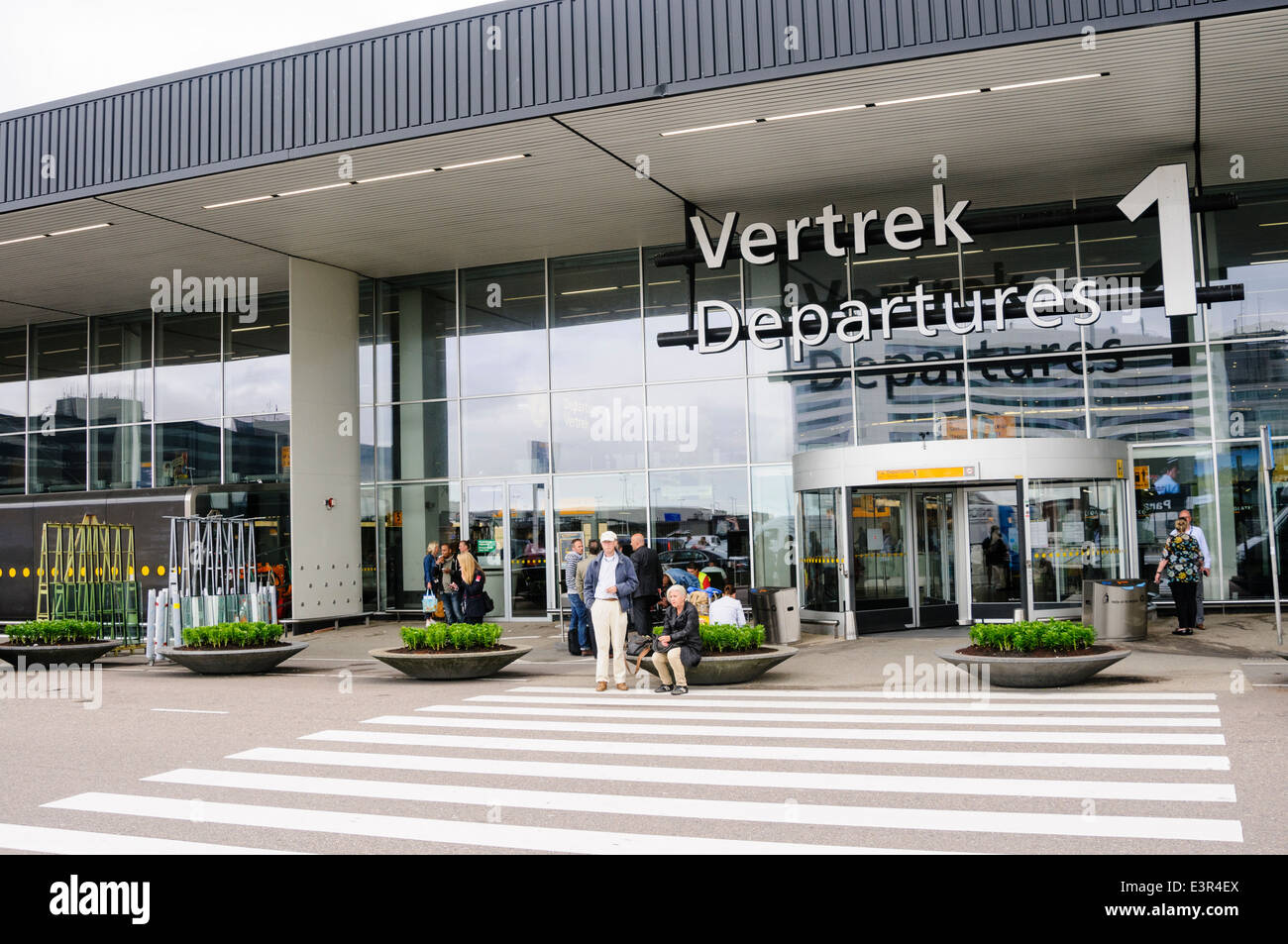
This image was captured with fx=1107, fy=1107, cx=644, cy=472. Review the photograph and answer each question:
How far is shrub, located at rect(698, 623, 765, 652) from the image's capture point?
13.6 meters

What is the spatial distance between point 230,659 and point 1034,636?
11134mm

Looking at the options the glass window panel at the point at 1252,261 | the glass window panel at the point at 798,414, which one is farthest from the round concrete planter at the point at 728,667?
the glass window panel at the point at 1252,261

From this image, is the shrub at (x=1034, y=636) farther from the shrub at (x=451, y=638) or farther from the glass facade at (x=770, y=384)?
the shrub at (x=451, y=638)

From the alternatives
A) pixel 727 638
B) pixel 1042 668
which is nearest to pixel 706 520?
pixel 727 638

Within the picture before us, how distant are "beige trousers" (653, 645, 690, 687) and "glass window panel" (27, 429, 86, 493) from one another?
22.3m

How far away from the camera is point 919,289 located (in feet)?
66.4

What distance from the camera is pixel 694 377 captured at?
2366 centimetres

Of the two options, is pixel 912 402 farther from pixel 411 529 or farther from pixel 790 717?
pixel 790 717

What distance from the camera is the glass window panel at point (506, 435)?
24828 millimetres

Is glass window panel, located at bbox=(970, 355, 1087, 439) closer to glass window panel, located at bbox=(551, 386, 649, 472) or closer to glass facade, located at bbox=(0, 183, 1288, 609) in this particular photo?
glass facade, located at bbox=(0, 183, 1288, 609)

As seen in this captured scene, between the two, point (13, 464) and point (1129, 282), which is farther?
point (13, 464)

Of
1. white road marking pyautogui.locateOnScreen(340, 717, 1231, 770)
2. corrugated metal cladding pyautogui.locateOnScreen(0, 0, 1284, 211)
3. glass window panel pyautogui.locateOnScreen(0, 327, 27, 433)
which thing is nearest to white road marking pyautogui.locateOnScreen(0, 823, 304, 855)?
white road marking pyautogui.locateOnScreen(340, 717, 1231, 770)
